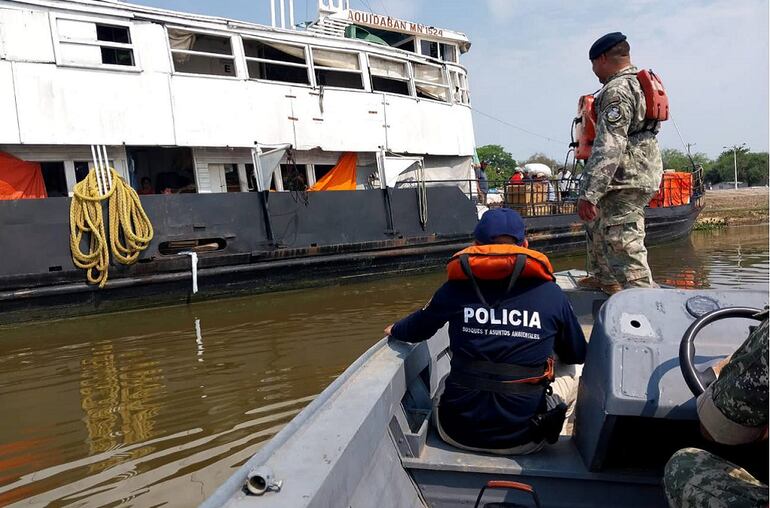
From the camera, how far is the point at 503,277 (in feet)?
6.40

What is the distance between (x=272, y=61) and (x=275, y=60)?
103 centimetres

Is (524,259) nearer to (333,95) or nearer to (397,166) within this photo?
(397,166)

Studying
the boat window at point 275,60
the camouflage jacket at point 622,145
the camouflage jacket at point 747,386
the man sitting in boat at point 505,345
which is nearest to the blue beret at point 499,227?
the man sitting in boat at point 505,345

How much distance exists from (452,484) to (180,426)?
2292 millimetres

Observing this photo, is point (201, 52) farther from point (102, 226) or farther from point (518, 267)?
point (518, 267)

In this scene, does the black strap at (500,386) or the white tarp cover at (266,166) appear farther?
the white tarp cover at (266,166)

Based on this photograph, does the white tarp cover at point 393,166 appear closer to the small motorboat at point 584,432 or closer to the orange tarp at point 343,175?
the orange tarp at point 343,175

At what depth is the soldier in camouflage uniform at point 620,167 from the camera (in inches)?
120

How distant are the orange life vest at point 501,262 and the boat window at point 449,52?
11403 millimetres

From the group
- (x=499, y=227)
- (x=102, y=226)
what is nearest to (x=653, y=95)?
(x=499, y=227)

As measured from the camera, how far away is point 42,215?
6.64 meters

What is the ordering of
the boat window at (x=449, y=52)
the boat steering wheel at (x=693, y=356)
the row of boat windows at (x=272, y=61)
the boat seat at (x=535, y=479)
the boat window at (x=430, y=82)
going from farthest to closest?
the boat window at (x=449, y=52), the boat window at (x=430, y=82), the row of boat windows at (x=272, y=61), the boat seat at (x=535, y=479), the boat steering wheel at (x=693, y=356)

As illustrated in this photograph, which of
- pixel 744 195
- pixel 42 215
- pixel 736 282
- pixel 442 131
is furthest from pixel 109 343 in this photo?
pixel 744 195

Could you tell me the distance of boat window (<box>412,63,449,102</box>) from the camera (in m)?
11.1
